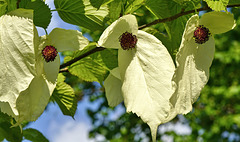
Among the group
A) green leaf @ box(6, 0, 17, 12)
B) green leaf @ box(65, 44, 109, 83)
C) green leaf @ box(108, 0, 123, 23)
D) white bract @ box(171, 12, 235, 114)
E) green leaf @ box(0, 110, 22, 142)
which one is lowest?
green leaf @ box(0, 110, 22, 142)

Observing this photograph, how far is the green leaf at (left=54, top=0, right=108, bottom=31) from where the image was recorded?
513mm

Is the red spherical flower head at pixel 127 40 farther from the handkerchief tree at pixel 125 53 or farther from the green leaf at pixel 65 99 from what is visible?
the green leaf at pixel 65 99

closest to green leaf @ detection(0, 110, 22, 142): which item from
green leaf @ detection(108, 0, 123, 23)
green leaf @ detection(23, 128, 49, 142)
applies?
green leaf @ detection(23, 128, 49, 142)

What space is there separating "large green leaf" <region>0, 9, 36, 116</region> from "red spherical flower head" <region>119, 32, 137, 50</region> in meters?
0.12

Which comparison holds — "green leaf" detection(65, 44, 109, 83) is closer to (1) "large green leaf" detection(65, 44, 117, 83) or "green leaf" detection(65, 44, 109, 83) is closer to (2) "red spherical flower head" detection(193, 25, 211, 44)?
(1) "large green leaf" detection(65, 44, 117, 83)

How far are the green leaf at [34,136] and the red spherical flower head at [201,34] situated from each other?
45 cm

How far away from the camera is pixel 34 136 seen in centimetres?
74

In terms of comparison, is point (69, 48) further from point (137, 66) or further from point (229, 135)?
point (229, 135)

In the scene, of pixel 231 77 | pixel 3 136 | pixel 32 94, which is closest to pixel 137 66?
pixel 32 94

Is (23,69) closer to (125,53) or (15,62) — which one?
(15,62)

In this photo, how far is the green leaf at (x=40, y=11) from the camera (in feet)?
1.64

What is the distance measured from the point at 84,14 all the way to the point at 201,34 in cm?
19

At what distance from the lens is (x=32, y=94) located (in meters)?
0.44

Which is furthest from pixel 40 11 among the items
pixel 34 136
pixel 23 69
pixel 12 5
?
pixel 34 136
